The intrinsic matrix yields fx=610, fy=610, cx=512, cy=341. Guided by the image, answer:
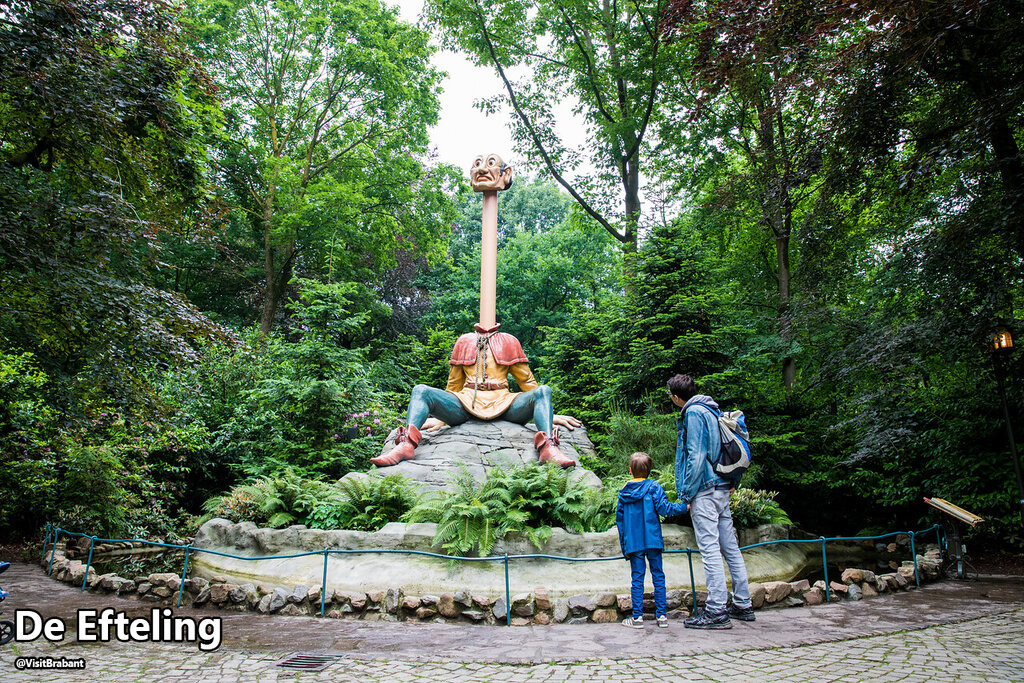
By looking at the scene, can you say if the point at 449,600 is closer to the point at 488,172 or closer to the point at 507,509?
the point at 507,509

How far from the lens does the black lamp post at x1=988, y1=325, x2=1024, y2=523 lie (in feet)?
26.5

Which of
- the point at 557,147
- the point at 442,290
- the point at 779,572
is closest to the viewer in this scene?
the point at 779,572

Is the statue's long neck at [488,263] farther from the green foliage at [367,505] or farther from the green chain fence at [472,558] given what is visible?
the green chain fence at [472,558]

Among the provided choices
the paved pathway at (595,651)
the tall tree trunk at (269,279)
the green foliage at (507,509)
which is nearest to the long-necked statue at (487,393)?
the green foliage at (507,509)

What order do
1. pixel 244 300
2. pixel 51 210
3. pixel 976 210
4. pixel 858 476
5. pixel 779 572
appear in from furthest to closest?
pixel 244 300, pixel 858 476, pixel 976 210, pixel 779 572, pixel 51 210

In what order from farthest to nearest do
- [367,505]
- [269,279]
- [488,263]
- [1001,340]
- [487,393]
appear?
[269,279]
[488,263]
[487,393]
[1001,340]
[367,505]

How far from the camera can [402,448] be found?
9320 millimetres

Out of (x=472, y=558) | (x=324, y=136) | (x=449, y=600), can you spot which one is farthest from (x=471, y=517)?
(x=324, y=136)

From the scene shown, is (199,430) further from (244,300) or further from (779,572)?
(244,300)

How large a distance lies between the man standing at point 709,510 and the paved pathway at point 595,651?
0.83 feet

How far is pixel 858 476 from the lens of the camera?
11195 mm

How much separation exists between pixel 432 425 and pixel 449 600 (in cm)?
500

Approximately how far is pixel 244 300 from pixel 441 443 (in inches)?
713

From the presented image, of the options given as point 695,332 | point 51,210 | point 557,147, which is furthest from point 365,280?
point 51,210
